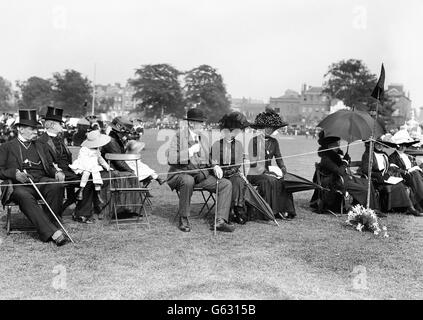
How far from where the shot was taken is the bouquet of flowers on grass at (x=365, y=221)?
Answer: 7.11 metres

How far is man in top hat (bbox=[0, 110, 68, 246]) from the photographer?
6285 mm

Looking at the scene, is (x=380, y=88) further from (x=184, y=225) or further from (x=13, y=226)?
(x=13, y=226)

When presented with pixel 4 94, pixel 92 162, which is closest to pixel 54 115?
pixel 92 162

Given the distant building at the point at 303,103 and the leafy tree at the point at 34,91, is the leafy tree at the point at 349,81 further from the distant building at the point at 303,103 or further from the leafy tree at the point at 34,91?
the leafy tree at the point at 34,91

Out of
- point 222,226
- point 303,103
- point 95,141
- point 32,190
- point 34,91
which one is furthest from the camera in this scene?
point 303,103

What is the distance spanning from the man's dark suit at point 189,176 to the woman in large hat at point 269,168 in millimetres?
936

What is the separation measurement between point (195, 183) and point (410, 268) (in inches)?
135

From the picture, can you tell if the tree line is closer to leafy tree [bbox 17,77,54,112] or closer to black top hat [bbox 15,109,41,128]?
→ leafy tree [bbox 17,77,54,112]

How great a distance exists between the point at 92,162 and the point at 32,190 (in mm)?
1341

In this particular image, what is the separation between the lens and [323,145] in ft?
29.4

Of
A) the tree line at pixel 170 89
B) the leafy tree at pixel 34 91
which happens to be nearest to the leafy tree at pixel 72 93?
the tree line at pixel 170 89

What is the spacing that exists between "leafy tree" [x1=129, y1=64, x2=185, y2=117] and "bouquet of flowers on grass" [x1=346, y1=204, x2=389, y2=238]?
95208 millimetres

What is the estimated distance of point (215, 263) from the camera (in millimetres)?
5445
